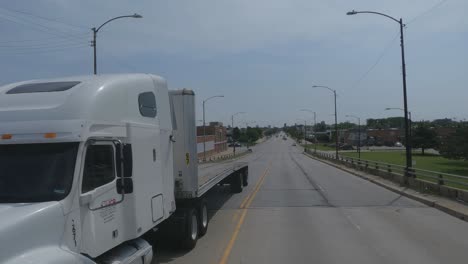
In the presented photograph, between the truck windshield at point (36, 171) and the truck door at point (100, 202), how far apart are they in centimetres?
27

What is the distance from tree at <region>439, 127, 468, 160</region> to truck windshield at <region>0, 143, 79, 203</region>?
5759cm

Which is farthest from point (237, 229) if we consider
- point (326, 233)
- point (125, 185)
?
point (125, 185)

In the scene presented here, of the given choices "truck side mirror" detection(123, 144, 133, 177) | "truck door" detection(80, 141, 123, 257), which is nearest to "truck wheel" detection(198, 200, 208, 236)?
"truck door" detection(80, 141, 123, 257)

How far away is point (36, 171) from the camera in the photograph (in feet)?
18.0

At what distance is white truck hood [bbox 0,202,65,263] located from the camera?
4629 millimetres

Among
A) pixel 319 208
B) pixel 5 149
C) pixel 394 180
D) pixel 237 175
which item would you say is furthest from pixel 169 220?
pixel 394 180

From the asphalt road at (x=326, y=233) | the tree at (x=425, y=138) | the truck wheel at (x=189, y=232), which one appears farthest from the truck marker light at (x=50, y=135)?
the tree at (x=425, y=138)

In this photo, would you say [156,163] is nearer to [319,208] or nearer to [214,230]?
[214,230]

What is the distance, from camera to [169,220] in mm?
10344

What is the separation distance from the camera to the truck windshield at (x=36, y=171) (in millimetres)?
5359

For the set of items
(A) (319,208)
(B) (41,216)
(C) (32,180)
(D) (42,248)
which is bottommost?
(A) (319,208)

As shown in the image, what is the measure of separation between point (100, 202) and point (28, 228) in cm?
137

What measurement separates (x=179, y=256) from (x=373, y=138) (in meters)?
176

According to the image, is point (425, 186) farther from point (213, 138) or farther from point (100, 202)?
point (213, 138)
